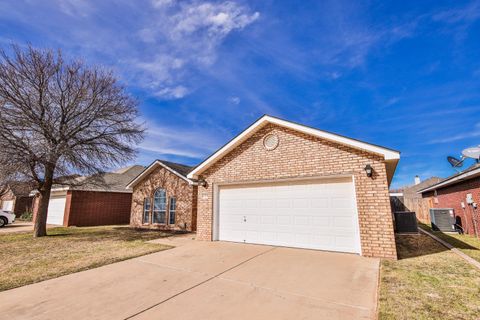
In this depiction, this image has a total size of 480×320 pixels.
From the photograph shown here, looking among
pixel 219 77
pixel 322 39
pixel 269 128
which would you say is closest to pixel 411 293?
pixel 269 128

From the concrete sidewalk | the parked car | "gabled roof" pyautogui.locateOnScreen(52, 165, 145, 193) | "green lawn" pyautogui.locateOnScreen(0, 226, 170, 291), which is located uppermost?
"gabled roof" pyautogui.locateOnScreen(52, 165, 145, 193)

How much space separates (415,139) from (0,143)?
35.5 metres

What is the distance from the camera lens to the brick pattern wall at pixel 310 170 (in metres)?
6.61

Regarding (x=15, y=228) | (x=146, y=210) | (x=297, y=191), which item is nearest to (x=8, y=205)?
(x=15, y=228)

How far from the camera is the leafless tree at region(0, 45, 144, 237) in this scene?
9.99 metres

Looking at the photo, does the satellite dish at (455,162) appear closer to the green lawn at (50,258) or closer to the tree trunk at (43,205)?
the green lawn at (50,258)

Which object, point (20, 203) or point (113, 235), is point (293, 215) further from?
point (20, 203)

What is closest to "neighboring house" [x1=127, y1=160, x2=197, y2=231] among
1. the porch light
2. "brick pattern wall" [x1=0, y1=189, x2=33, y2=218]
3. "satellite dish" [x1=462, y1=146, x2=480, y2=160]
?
the porch light

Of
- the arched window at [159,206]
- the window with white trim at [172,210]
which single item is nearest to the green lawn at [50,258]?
the window with white trim at [172,210]

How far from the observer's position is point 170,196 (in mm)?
14383

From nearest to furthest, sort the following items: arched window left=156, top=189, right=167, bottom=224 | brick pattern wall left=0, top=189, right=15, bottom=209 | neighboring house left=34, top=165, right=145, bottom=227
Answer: arched window left=156, top=189, right=167, bottom=224
neighboring house left=34, top=165, right=145, bottom=227
brick pattern wall left=0, top=189, right=15, bottom=209

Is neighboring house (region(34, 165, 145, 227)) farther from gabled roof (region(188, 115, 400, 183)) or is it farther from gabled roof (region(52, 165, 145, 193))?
gabled roof (region(188, 115, 400, 183))

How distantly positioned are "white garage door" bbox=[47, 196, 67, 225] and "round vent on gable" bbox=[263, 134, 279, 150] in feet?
58.8

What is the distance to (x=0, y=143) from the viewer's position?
949cm
